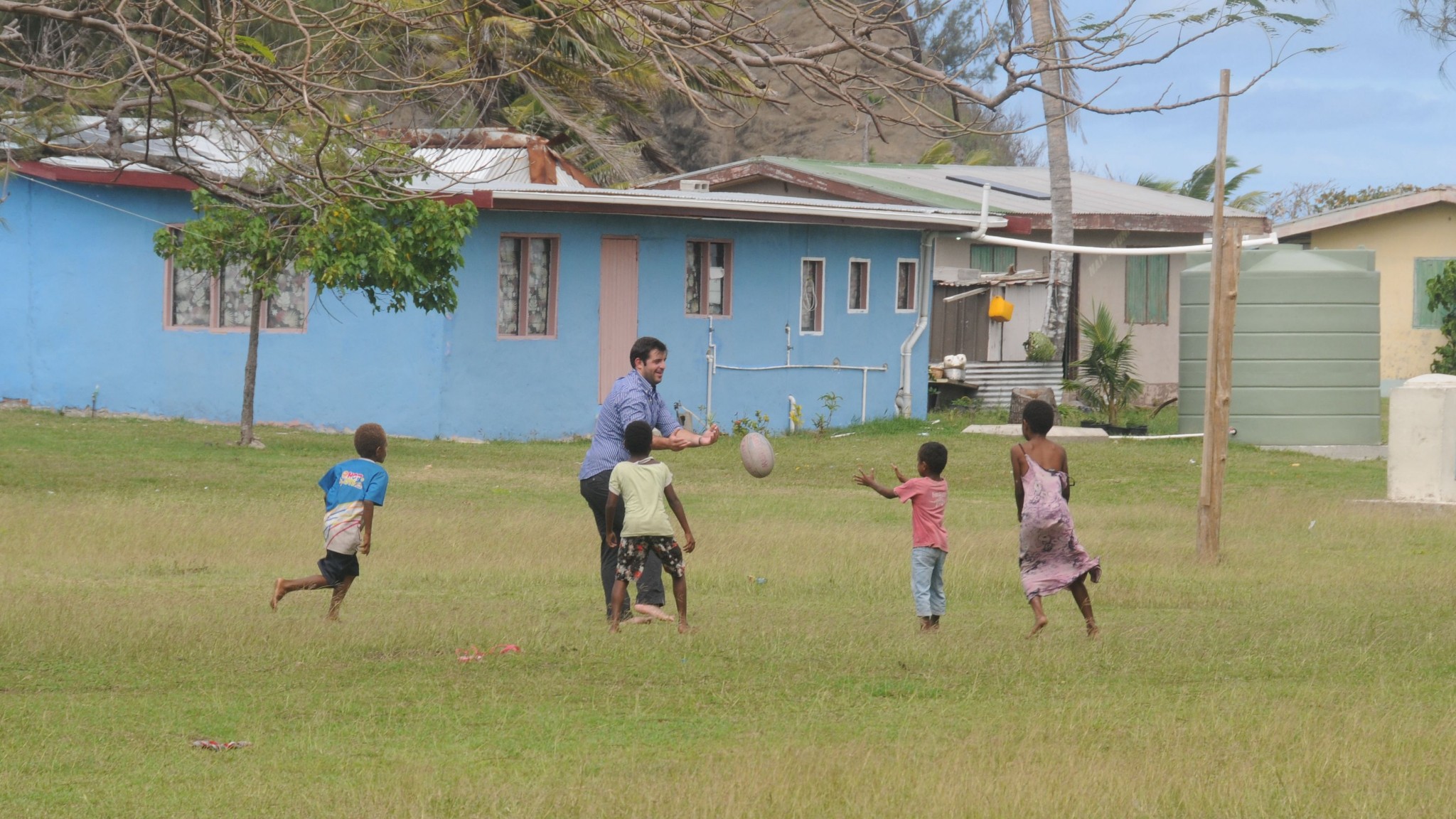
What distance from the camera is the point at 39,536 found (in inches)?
506

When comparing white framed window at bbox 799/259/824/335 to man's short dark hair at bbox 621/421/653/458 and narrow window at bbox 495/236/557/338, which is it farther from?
man's short dark hair at bbox 621/421/653/458

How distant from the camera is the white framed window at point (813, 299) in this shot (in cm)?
2645

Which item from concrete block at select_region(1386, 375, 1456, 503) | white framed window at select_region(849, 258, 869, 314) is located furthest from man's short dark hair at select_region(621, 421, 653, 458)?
white framed window at select_region(849, 258, 869, 314)

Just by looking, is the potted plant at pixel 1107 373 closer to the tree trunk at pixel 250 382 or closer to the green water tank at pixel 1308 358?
the green water tank at pixel 1308 358

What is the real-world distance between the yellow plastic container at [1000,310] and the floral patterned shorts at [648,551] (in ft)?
66.6

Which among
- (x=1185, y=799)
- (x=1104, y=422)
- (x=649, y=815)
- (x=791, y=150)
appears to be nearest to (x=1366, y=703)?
(x=1185, y=799)

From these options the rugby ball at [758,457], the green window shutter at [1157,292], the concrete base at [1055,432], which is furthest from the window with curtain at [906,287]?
the rugby ball at [758,457]

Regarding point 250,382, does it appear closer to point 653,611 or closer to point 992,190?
point 653,611

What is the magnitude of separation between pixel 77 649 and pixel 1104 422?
1992 cm

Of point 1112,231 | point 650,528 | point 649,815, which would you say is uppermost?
point 1112,231

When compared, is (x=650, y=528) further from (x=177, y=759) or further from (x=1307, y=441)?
(x=1307, y=441)

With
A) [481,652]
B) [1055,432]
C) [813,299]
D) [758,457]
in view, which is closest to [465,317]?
[813,299]

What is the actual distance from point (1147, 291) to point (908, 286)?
6.83 metres

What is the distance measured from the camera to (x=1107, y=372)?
26578mm
